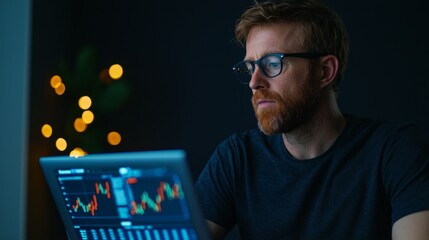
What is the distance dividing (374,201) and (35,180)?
1.80 metres

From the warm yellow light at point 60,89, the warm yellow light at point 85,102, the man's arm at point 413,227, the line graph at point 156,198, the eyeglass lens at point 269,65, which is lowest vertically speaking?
the man's arm at point 413,227

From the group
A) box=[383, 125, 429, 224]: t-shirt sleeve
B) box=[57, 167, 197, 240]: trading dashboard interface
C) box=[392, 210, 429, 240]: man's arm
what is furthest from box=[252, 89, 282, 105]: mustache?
box=[57, 167, 197, 240]: trading dashboard interface

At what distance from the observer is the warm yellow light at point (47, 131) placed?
274cm

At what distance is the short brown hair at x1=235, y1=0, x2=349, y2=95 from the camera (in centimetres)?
178

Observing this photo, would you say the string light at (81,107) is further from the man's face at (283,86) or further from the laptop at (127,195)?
the laptop at (127,195)

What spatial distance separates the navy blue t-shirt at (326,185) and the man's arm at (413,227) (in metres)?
0.02

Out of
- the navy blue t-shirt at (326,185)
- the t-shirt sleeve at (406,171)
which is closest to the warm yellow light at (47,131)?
the navy blue t-shirt at (326,185)

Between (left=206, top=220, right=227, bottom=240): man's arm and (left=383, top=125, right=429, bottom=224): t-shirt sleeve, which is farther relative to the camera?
(left=206, top=220, right=227, bottom=240): man's arm

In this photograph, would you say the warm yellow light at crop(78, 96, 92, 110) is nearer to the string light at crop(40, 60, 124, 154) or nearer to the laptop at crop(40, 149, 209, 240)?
the string light at crop(40, 60, 124, 154)

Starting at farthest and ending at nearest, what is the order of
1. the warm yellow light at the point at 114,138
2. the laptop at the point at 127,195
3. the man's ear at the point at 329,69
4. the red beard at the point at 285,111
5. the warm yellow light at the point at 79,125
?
the warm yellow light at the point at 114,138
the warm yellow light at the point at 79,125
the man's ear at the point at 329,69
the red beard at the point at 285,111
the laptop at the point at 127,195

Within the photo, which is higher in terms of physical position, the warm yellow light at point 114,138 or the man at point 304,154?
the man at point 304,154

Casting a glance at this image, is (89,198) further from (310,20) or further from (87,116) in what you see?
(87,116)

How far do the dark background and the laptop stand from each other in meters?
1.62

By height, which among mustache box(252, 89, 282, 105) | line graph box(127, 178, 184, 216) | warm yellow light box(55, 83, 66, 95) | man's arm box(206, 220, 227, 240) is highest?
line graph box(127, 178, 184, 216)
